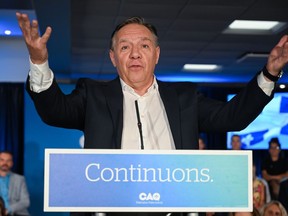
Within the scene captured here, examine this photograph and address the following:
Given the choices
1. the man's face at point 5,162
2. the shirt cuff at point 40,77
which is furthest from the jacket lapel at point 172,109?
the man's face at point 5,162

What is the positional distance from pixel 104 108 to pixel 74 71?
9068 mm

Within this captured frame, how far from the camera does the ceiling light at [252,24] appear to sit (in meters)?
6.61

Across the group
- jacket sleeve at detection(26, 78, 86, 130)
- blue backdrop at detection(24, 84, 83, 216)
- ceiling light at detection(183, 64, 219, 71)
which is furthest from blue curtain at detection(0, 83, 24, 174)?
jacket sleeve at detection(26, 78, 86, 130)

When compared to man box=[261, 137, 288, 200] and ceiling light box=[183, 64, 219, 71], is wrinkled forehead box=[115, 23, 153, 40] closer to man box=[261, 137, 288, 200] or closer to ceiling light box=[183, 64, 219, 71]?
man box=[261, 137, 288, 200]

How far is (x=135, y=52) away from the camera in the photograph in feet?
4.53

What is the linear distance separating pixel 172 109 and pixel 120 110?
0.14 m

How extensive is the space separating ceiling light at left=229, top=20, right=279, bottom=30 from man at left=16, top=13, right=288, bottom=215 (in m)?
5.24

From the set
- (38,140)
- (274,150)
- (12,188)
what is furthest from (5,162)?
(274,150)

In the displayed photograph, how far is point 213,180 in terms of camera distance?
1.15 meters

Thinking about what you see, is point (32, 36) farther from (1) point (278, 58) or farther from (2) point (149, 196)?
(1) point (278, 58)

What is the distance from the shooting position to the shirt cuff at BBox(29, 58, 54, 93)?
1.21 m

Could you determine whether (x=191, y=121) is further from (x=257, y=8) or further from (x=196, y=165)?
(x=257, y=8)

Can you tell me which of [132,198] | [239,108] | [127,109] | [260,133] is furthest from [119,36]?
[260,133]

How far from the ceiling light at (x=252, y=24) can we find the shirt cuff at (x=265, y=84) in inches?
208
